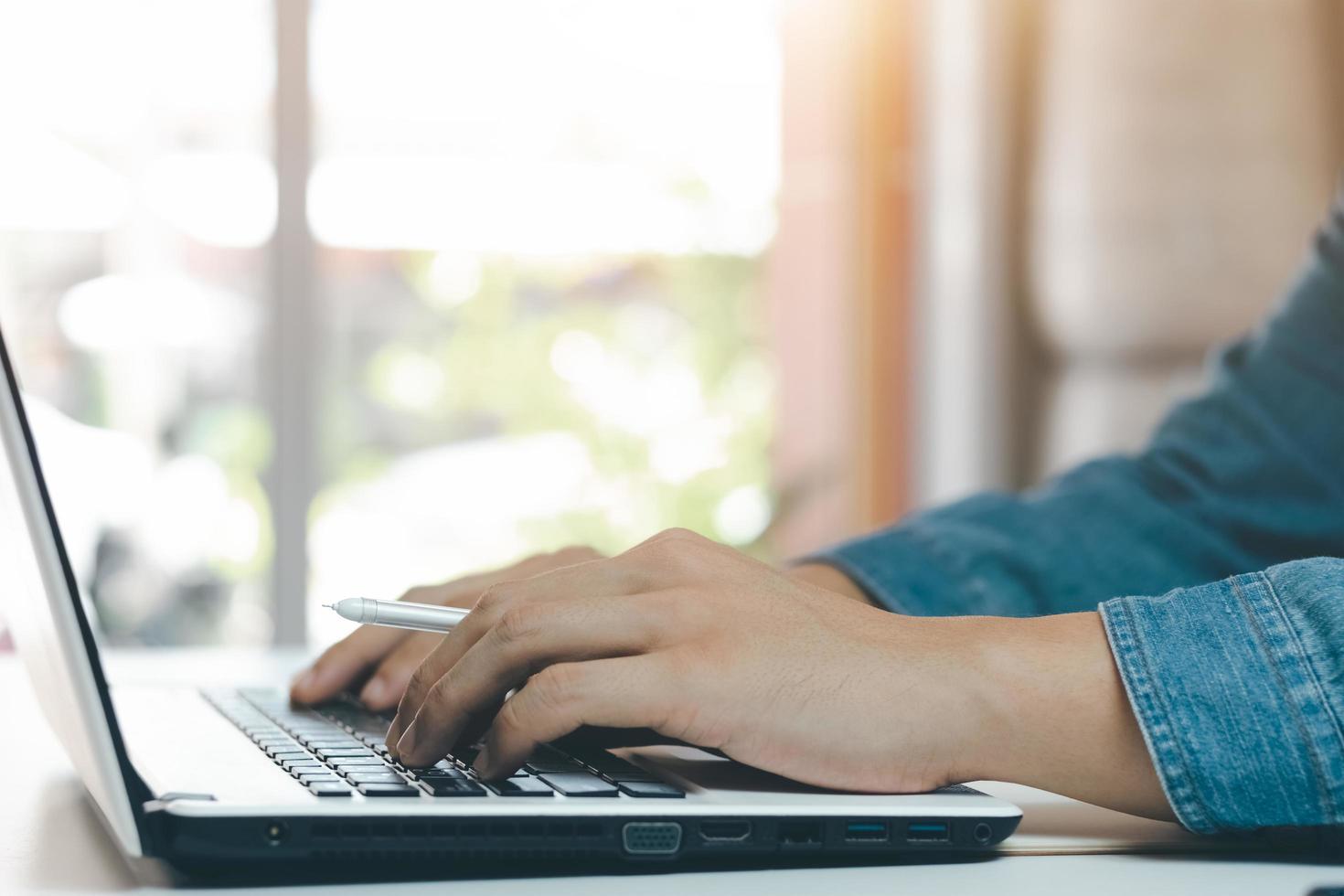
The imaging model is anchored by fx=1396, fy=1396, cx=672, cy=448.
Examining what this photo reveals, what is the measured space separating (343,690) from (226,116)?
2432 mm

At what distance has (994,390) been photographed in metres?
2.72

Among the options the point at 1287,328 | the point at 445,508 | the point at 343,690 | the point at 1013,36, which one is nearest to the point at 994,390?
the point at 1013,36

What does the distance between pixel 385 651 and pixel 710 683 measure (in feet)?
0.87

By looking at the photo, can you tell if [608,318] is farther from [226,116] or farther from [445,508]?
[226,116]

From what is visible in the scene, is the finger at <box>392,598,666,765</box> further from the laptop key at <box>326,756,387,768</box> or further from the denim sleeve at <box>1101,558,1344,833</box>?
the denim sleeve at <box>1101,558,1344,833</box>

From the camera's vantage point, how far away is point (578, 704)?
1.47 ft

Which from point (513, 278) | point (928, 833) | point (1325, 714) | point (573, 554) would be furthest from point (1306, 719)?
point (513, 278)

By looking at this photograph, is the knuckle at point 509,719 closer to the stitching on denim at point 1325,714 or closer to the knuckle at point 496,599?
the knuckle at point 496,599

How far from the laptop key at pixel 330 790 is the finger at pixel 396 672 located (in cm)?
20

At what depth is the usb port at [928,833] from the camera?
0.44 m

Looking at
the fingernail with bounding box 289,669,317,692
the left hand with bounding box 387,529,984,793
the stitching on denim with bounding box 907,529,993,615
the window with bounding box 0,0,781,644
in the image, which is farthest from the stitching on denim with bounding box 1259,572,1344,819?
the window with bounding box 0,0,781,644

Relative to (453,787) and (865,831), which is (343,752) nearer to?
(453,787)

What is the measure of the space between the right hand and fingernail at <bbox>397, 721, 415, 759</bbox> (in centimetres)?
17

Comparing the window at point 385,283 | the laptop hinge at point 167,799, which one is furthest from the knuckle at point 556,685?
the window at point 385,283
